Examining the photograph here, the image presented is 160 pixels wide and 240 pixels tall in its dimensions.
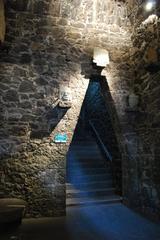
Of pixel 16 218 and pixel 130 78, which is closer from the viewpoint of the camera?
pixel 16 218

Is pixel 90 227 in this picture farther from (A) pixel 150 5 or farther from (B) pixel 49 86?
(A) pixel 150 5

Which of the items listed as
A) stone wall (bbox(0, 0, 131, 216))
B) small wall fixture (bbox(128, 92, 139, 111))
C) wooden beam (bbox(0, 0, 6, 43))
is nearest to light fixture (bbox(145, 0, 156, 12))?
stone wall (bbox(0, 0, 131, 216))

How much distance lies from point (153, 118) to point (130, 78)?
109 cm

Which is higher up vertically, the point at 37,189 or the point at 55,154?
the point at 55,154

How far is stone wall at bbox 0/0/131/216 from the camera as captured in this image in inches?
150

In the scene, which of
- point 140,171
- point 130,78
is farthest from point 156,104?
point 140,171

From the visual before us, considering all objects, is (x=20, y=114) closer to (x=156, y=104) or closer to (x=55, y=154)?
(x=55, y=154)

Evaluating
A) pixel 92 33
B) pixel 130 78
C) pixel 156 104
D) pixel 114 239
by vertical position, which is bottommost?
pixel 114 239

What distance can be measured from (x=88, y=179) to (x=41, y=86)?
2554 millimetres

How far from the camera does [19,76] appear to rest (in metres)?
3.91

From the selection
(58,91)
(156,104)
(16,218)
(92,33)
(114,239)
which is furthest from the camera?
(92,33)

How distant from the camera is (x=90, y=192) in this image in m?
4.91

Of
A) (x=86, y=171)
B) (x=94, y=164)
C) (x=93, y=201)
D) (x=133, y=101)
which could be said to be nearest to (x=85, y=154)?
(x=94, y=164)

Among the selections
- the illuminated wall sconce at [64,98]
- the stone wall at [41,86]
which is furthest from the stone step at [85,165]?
the illuminated wall sconce at [64,98]
